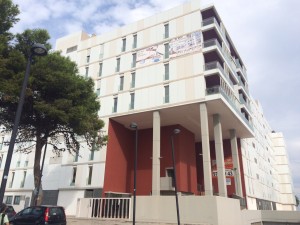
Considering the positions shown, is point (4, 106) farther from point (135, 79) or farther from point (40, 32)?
point (135, 79)

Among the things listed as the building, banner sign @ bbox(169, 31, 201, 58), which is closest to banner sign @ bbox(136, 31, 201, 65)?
banner sign @ bbox(169, 31, 201, 58)

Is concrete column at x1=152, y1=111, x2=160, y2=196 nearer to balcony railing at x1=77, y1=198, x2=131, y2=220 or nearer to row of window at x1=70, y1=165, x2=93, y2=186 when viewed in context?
balcony railing at x1=77, y1=198, x2=131, y2=220

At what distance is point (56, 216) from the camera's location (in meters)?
15.0

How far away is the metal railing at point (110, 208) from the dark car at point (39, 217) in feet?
34.4

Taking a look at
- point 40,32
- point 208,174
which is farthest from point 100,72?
point 208,174

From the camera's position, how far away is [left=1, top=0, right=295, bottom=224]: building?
29281mm

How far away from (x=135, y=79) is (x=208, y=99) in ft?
32.7

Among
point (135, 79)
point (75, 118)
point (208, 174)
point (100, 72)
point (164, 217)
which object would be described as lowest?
point (164, 217)

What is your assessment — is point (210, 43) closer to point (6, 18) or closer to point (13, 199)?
point (6, 18)

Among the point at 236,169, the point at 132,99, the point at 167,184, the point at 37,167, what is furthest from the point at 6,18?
the point at 236,169

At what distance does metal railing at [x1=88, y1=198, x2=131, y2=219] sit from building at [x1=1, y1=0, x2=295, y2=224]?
5.19 ft

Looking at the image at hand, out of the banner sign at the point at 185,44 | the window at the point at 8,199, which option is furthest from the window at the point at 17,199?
the banner sign at the point at 185,44

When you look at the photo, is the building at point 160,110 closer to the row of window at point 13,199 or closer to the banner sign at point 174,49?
the banner sign at point 174,49

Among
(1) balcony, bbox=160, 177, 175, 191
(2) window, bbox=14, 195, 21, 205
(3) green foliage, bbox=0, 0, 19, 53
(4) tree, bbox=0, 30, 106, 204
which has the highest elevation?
(3) green foliage, bbox=0, 0, 19, 53
